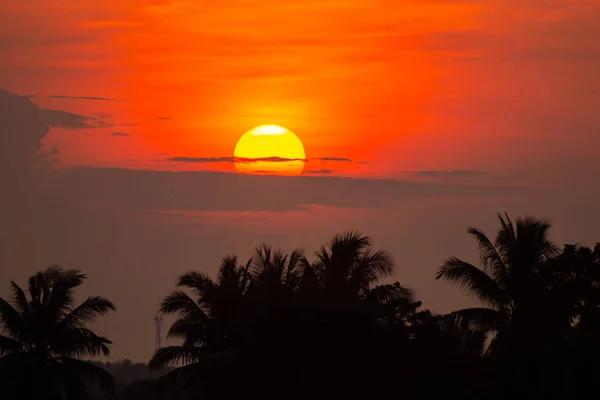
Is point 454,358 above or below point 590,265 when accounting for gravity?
below

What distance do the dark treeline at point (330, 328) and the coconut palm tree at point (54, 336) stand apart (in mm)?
54

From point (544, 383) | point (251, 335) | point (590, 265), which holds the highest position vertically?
point (590, 265)

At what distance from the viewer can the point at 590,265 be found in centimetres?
4947

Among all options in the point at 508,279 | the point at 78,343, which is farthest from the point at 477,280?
the point at 78,343

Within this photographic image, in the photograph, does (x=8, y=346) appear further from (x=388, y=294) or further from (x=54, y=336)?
(x=388, y=294)

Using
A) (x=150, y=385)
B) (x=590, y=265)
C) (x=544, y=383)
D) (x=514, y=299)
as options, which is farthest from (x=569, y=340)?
(x=150, y=385)

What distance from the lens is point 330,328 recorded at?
1778 inches

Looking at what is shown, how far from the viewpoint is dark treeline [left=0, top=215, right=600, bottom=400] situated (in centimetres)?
4453

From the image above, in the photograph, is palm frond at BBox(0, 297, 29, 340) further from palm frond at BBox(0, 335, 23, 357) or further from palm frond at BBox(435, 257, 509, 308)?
palm frond at BBox(435, 257, 509, 308)

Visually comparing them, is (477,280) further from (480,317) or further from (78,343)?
(78,343)

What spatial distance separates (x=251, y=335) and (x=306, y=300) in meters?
2.61

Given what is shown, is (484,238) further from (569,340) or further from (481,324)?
(569,340)

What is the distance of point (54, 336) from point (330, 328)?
38.1ft

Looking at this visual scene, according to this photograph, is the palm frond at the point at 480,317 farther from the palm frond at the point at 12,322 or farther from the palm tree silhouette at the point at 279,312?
the palm frond at the point at 12,322
